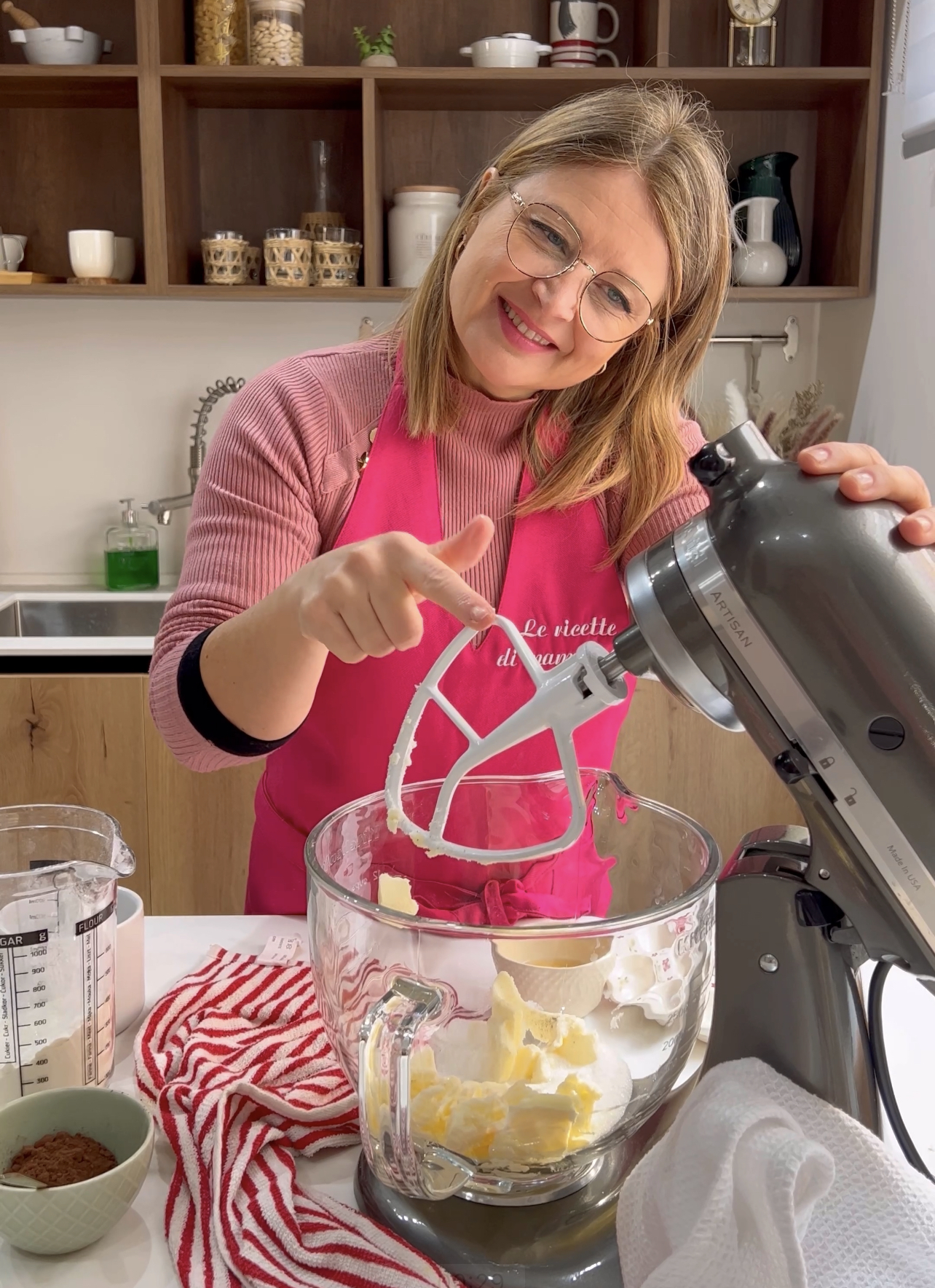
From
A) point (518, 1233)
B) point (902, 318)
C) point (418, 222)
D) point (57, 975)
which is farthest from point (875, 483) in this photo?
point (418, 222)

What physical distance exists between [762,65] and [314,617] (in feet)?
6.80

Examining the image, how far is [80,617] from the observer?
266cm

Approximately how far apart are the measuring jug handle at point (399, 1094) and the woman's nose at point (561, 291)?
0.68m

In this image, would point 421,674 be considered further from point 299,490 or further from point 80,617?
point 80,617

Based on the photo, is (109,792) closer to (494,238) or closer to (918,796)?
(494,238)

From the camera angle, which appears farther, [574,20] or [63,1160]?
[574,20]

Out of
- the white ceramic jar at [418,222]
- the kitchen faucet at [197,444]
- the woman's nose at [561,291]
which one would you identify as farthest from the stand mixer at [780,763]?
the kitchen faucet at [197,444]

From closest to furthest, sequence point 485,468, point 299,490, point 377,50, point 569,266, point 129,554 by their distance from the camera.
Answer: point 569,266 → point 299,490 → point 485,468 → point 377,50 → point 129,554

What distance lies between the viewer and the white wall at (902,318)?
2.16 meters

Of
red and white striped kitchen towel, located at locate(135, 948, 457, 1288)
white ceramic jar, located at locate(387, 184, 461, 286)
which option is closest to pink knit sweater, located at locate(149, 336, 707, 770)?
red and white striped kitchen towel, located at locate(135, 948, 457, 1288)

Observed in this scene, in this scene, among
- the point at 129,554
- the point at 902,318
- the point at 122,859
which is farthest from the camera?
the point at 129,554

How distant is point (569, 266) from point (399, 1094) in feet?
2.48

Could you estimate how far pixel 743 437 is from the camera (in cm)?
63

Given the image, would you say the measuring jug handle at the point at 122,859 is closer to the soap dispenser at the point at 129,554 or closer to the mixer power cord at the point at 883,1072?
the mixer power cord at the point at 883,1072
